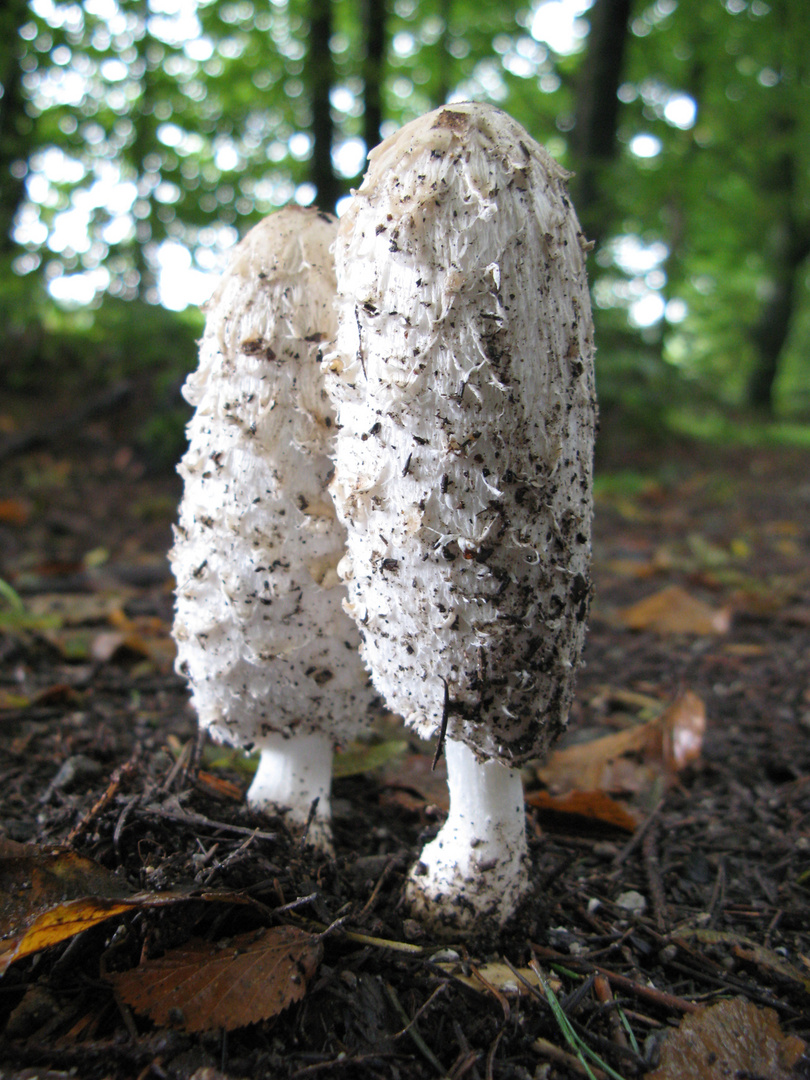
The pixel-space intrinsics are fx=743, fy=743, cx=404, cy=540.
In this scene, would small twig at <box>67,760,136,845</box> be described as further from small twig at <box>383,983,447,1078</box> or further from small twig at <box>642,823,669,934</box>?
small twig at <box>642,823,669,934</box>

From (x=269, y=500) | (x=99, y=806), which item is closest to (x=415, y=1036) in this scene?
(x=99, y=806)

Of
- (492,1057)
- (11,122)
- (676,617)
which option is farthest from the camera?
(11,122)

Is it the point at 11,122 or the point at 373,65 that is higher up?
the point at 373,65

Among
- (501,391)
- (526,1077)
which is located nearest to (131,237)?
(501,391)

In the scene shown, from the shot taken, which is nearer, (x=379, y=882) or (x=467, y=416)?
(x=467, y=416)

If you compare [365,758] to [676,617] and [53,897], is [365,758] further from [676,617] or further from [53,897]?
[676,617]

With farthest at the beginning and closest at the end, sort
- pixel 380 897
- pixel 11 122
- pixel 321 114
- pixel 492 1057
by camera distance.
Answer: pixel 321 114 < pixel 11 122 < pixel 380 897 < pixel 492 1057

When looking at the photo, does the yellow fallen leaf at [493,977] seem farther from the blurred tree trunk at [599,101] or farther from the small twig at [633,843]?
the blurred tree trunk at [599,101]

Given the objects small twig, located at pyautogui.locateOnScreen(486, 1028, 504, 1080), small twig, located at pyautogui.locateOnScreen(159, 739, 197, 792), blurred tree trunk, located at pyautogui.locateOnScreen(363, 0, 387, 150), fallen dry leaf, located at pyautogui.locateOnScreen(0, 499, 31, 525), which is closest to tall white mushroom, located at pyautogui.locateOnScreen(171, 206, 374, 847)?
small twig, located at pyautogui.locateOnScreen(159, 739, 197, 792)
